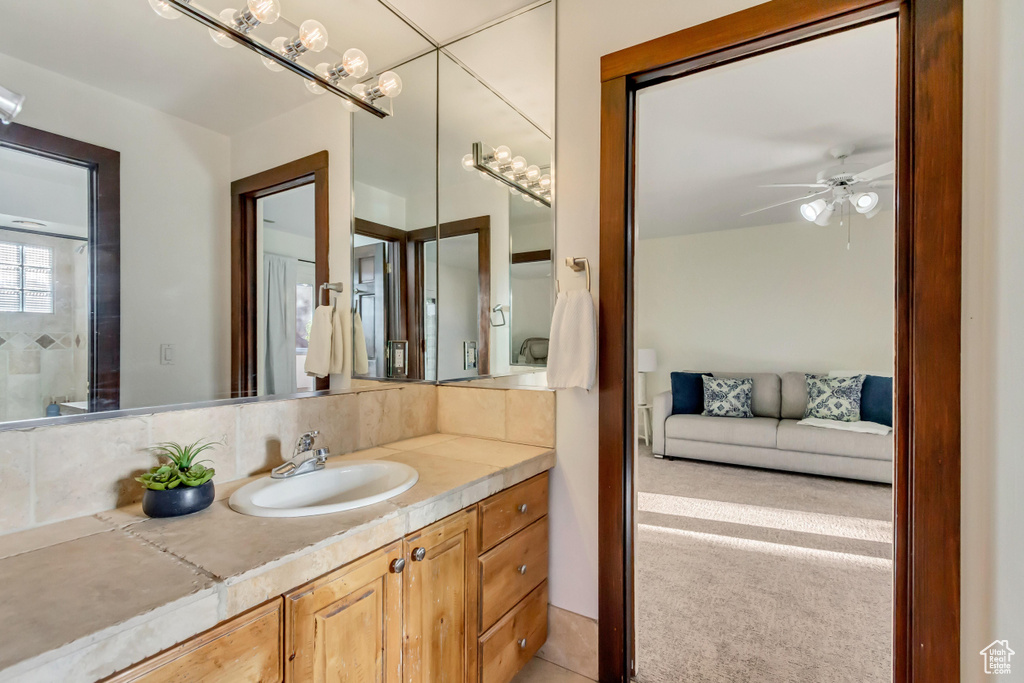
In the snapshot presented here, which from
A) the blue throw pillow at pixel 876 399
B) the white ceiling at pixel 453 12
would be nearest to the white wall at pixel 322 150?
the white ceiling at pixel 453 12

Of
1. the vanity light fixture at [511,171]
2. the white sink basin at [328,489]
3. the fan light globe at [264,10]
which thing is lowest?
the white sink basin at [328,489]

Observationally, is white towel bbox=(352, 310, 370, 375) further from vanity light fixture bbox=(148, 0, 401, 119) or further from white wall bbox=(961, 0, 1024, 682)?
white wall bbox=(961, 0, 1024, 682)

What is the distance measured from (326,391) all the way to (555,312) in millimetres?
906

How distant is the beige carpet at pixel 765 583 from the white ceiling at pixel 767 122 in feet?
6.18

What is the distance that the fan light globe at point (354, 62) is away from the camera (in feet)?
5.38

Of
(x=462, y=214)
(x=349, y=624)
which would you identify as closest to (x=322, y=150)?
(x=462, y=214)

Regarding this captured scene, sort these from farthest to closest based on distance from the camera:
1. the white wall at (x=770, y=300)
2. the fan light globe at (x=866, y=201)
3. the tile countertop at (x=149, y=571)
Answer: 1. the white wall at (x=770, y=300)
2. the fan light globe at (x=866, y=201)
3. the tile countertop at (x=149, y=571)

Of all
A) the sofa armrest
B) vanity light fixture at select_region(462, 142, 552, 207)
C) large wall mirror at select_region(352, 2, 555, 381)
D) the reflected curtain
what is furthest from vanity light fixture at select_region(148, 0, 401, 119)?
the sofa armrest

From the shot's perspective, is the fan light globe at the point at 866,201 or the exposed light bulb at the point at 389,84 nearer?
the exposed light bulb at the point at 389,84

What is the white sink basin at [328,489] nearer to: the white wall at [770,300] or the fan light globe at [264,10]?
the fan light globe at [264,10]

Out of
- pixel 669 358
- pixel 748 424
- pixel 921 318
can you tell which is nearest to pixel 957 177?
pixel 921 318

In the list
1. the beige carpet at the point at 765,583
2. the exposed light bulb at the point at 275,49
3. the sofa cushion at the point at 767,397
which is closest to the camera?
Answer: the exposed light bulb at the point at 275,49

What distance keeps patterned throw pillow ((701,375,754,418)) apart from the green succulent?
15.2 ft

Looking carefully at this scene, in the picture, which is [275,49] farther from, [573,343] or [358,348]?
[573,343]
